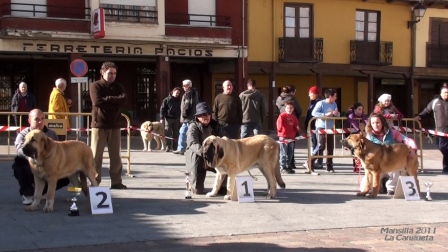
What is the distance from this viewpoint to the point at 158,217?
9.29 meters

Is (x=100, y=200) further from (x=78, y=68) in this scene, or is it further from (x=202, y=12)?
(x=202, y=12)

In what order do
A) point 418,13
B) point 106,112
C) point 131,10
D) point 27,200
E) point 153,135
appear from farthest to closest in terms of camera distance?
point 418,13
point 131,10
point 153,135
point 106,112
point 27,200

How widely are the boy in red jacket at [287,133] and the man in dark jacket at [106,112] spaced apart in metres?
4.41

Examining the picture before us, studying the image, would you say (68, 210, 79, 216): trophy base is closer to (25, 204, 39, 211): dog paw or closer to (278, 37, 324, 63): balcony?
(25, 204, 39, 211): dog paw

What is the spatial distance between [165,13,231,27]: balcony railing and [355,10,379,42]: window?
25.1 feet

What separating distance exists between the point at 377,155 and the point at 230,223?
3138 mm

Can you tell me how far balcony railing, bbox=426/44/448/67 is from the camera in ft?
119

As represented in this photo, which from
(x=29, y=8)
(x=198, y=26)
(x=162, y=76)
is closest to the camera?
(x=29, y=8)

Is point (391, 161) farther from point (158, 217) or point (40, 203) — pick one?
point (40, 203)

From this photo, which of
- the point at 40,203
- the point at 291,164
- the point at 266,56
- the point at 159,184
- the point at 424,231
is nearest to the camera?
the point at 424,231

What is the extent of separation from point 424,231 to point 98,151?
509 cm

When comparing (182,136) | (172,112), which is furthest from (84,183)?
(172,112)

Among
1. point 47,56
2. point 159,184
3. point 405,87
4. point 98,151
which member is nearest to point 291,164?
point 159,184

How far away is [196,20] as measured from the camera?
97.0 ft
